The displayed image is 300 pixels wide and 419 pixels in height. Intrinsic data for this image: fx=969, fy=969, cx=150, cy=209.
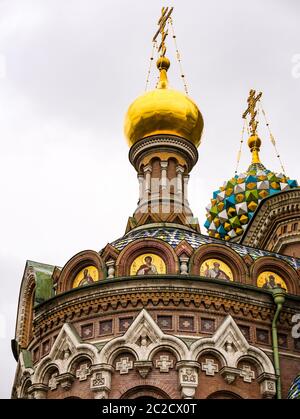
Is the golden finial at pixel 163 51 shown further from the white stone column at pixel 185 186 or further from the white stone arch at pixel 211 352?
the white stone arch at pixel 211 352

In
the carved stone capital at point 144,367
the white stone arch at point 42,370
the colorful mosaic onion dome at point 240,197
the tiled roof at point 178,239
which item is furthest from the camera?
the colorful mosaic onion dome at point 240,197

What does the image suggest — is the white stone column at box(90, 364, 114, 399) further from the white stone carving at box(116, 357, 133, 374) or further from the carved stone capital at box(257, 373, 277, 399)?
the carved stone capital at box(257, 373, 277, 399)

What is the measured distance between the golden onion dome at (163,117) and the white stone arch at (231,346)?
17.2ft

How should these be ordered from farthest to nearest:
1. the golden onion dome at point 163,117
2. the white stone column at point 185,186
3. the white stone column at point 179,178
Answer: the golden onion dome at point 163,117 → the white stone column at point 185,186 → the white stone column at point 179,178

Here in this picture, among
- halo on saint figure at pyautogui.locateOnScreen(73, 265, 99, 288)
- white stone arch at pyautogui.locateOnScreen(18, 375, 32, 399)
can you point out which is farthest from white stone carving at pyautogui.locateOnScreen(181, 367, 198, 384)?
white stone arch at pyautogui.locateOnScreen(18, 375, 32, 399)

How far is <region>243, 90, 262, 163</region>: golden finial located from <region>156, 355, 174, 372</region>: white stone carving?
14.4 meters

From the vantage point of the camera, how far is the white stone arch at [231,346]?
1348 centimetres

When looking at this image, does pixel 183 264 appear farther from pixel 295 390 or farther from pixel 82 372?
pixel 295 390

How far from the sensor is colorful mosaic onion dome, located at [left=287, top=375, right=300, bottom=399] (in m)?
12.6

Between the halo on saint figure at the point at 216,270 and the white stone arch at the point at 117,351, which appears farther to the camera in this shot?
the halo on saint figure at the point at 216,270

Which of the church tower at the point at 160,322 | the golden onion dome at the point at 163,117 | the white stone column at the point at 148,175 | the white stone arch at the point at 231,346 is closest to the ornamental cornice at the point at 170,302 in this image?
the church tower at the point at 160,322

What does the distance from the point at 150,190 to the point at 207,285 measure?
4.18 meters

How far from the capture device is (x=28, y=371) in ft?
47.4

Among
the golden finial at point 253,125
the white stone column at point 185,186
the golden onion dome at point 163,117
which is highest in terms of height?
the golden finial at point 253,125
